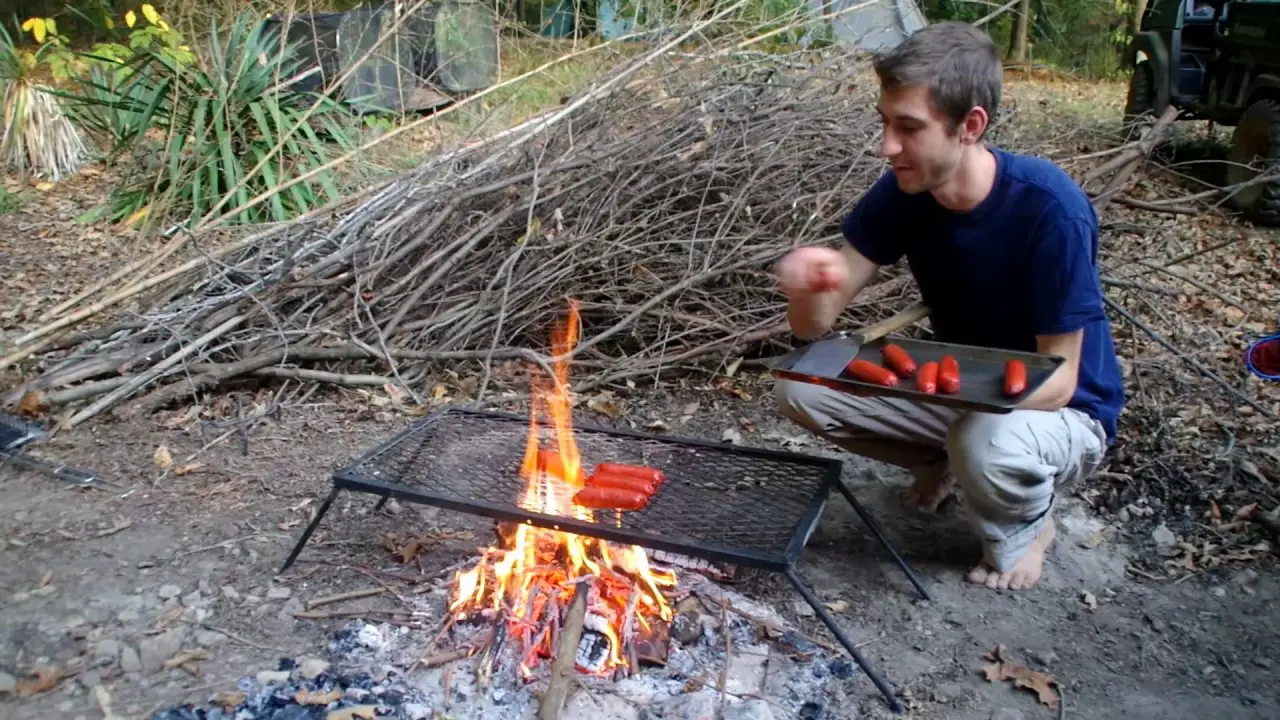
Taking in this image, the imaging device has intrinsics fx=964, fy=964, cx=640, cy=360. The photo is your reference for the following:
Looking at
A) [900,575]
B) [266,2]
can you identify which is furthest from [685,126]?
[266,2]

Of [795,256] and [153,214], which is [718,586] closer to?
[795,256]

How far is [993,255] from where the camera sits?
2.67 m

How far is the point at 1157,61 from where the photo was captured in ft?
26.7

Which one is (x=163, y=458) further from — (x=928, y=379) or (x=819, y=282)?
(x=928, y=379)

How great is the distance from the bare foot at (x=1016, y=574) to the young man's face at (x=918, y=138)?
121cm

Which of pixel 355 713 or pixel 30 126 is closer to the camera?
pixel 355 713

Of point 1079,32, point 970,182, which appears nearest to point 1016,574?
point 970,182

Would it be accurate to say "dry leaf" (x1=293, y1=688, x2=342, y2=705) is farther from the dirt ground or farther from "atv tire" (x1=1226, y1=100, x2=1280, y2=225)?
"atv tire" (x1=1226, y1=100, x2=1280, y2=225)

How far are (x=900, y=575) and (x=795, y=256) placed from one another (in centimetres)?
108

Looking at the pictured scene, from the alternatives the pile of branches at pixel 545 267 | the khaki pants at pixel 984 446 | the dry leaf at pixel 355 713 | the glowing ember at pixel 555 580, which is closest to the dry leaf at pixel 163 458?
the pile of branches at pixel 545 267

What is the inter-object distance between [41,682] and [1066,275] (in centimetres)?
284

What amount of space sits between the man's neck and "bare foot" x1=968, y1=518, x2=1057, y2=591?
107 cm

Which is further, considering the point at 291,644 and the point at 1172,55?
the point at 1172,55

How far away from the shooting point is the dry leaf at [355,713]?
2.29 m
